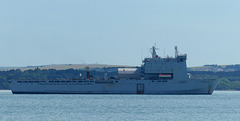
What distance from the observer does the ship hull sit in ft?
324

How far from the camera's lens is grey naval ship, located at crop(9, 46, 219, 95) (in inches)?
3888

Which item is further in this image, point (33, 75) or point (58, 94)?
point (33, 75)

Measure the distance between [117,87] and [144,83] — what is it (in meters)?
5.01

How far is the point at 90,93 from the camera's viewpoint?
102562 millimetres

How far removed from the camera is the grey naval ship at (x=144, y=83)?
98.8 m

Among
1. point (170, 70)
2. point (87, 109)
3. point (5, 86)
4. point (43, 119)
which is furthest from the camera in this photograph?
point (5, 86)

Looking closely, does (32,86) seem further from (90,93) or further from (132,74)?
(132,74)

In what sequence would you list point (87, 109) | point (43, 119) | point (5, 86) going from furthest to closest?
point (5, 86)
point (87, 109)
point (43, 119)

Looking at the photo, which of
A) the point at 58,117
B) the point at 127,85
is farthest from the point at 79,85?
the point at 58,117

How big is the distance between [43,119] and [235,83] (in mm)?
143879

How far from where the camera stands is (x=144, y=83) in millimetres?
100188

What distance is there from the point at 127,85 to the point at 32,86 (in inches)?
707

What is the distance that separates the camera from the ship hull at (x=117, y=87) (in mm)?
98875

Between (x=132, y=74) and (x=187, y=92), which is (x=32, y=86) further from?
(x=187, y=92)
